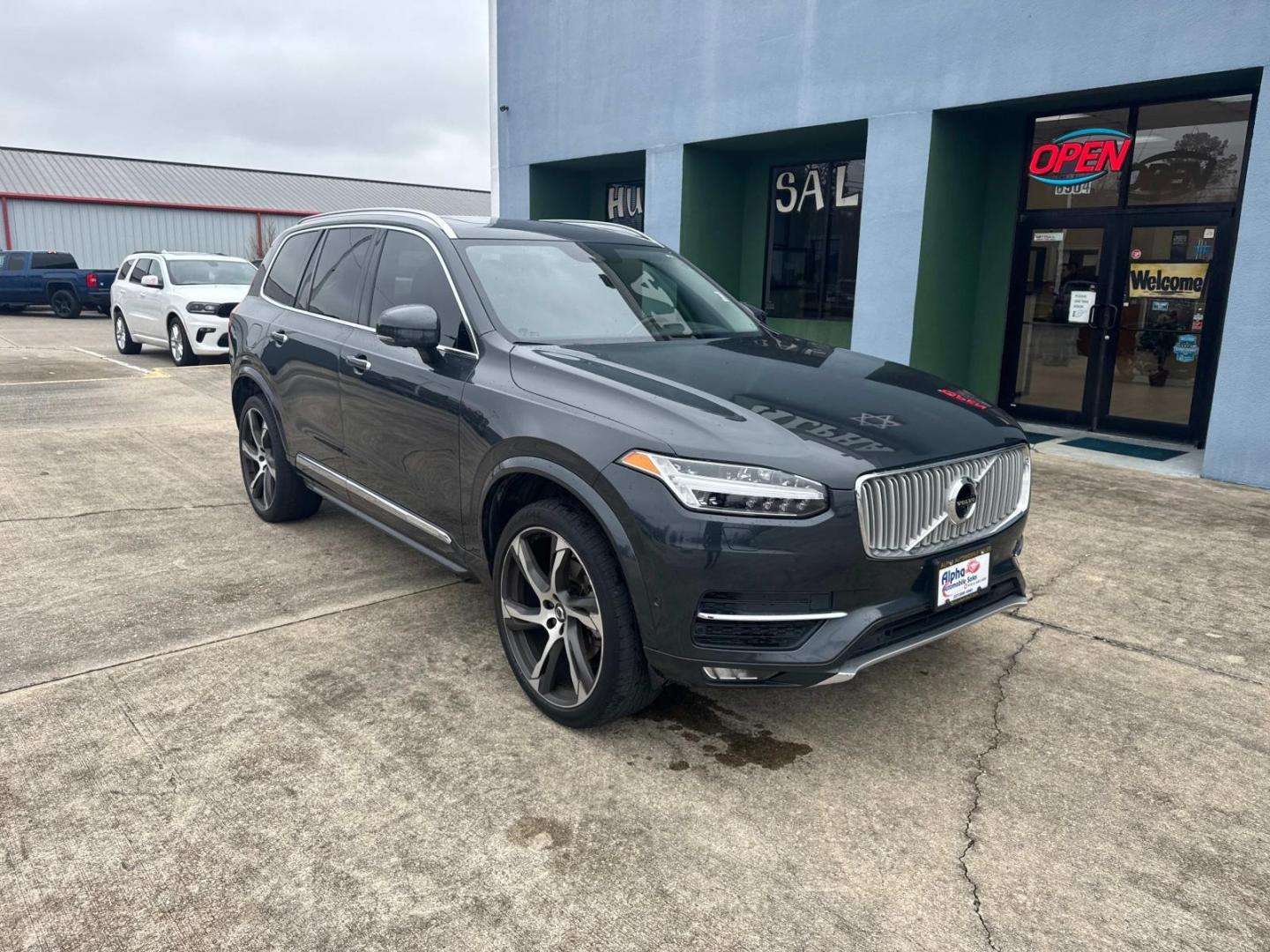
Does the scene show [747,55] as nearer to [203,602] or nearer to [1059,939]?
[203,602]

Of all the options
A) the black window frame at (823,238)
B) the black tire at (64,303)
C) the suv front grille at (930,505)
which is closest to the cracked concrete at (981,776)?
the suv front grille at (930,505)

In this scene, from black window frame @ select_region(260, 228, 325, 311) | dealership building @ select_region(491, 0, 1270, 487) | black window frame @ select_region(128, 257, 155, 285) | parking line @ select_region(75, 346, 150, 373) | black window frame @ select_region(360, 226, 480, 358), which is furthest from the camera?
black window frame @ select_region(128, 257, 155, 285)

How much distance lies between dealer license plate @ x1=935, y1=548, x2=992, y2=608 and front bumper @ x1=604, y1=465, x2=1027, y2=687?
112mm

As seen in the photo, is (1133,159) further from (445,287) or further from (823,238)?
(445,287)

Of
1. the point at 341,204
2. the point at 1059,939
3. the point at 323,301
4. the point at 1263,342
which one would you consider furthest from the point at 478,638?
the point at 341,204

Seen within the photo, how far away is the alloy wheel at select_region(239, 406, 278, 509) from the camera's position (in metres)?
5.81

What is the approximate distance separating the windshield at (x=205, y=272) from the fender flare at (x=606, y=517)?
527 inches

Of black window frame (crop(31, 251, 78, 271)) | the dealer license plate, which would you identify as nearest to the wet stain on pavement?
the dealer license plate

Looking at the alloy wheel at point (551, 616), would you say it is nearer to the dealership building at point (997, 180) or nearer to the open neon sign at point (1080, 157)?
the dealership building at point (997, 180)

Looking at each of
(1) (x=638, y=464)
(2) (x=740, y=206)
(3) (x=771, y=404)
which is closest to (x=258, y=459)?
(1) (x=638, y=464)

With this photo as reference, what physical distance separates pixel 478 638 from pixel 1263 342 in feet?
22.2

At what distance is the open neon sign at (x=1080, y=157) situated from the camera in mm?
9227

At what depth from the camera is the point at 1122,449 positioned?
8.96m

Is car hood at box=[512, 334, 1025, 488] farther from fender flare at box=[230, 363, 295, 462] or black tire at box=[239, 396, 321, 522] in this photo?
black tire at box=[239, 396, 321, 522]
